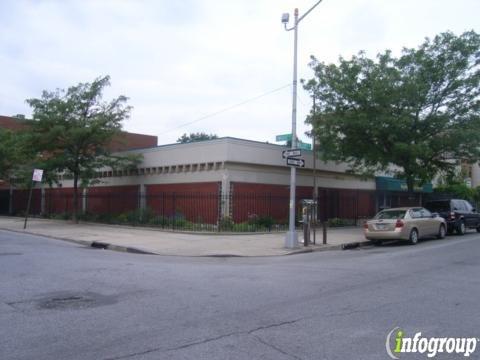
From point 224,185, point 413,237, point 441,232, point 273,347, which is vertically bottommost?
point 273,347

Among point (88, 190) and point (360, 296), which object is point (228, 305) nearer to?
point (360, 296)

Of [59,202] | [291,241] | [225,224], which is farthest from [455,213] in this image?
[59,202]

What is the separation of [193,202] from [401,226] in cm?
1197

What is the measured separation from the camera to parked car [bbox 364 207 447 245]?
57.0 ft

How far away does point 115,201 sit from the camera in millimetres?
31359

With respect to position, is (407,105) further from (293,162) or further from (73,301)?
(73,301)

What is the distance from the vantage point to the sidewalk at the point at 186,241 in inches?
614

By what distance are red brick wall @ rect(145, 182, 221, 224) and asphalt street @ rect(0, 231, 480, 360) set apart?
1214 centimetres

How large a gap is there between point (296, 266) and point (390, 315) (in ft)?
17.5

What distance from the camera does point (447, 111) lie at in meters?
23.0

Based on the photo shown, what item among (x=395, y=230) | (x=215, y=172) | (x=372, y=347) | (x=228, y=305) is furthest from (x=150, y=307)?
(x=215, y=172)

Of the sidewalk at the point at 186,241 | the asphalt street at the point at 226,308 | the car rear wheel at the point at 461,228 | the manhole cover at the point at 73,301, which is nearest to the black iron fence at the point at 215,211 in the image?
the sidewalk at the point at 186,241

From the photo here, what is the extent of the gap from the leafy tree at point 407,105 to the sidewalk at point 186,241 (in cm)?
472

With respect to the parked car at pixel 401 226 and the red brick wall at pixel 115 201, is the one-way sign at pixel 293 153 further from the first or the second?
the red brick wall at pixel 115 201
